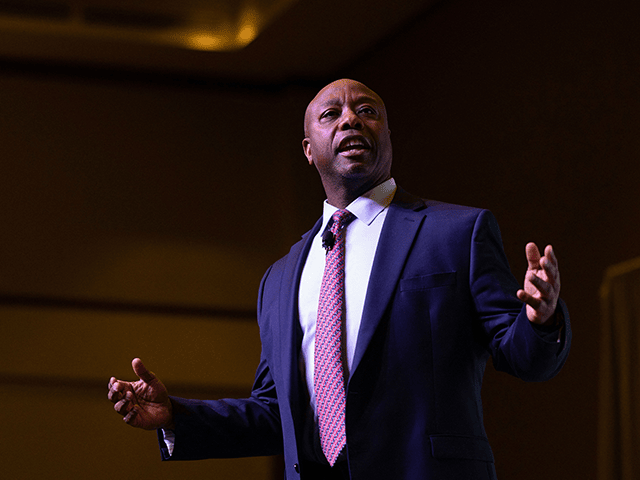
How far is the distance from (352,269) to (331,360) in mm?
206

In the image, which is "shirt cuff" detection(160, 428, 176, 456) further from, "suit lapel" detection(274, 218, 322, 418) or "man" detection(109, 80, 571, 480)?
"suit lapel" detection(274, 218, 322, 418)

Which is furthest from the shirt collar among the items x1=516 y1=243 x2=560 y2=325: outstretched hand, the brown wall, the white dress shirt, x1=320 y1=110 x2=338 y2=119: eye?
the brown wall

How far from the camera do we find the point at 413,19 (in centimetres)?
412

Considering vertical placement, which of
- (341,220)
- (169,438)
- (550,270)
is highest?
(341,220)

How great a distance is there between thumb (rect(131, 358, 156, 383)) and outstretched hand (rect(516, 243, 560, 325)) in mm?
798

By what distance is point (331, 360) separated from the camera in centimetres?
153

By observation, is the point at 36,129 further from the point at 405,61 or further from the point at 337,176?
the point at 337,176

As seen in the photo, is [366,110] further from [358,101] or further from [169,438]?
[169,438]

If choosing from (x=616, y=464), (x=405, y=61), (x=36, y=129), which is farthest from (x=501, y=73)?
(x=36, y=129)

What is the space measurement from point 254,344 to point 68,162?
152 centimetres

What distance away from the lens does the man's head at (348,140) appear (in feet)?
5.75

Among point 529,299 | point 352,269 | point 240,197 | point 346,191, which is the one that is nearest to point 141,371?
point 352,269

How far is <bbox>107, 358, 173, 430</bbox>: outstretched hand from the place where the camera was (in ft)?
5.30

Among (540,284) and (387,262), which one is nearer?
(540,284)
